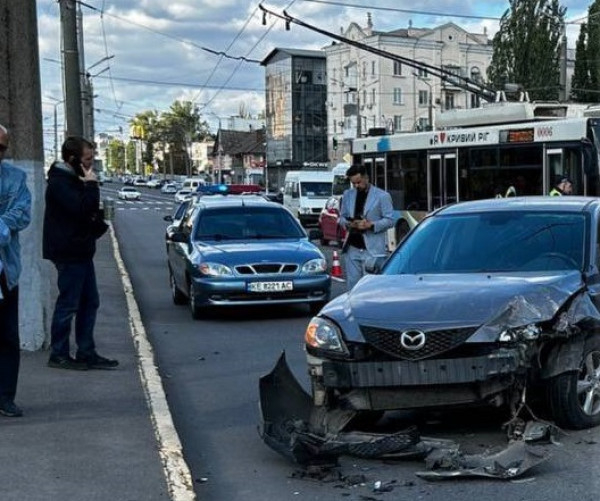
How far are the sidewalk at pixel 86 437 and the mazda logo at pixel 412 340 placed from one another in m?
1.52

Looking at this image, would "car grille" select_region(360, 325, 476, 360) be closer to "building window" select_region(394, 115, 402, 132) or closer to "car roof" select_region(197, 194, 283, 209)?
"car roof" select_region(197, 194, 283, 209)

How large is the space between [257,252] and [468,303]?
6528 mm

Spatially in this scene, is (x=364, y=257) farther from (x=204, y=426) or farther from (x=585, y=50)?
(x=585, y=50)

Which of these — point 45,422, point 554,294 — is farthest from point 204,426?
point 554,294

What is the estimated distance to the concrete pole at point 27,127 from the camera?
8720 mm

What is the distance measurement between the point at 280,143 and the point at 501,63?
4427 centimetres

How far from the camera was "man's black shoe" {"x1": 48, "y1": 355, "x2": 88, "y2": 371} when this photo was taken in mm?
8258

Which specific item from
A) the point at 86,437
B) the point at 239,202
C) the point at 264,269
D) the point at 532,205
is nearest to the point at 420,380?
the point at 86,437

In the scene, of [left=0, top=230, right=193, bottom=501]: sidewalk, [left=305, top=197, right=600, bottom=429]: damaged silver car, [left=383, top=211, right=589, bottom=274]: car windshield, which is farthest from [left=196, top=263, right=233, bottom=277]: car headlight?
[left=305, top=197, right=600, bottom=429]: damaged silver car

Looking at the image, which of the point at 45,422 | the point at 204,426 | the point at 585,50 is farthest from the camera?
the point at 585,50

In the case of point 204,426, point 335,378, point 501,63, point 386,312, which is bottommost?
point 204,426

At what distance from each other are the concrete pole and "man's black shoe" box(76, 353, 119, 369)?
944 mm

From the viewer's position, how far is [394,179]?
912 inches

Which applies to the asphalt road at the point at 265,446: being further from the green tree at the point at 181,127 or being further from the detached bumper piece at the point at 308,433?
the green tree at the point at 181,127
